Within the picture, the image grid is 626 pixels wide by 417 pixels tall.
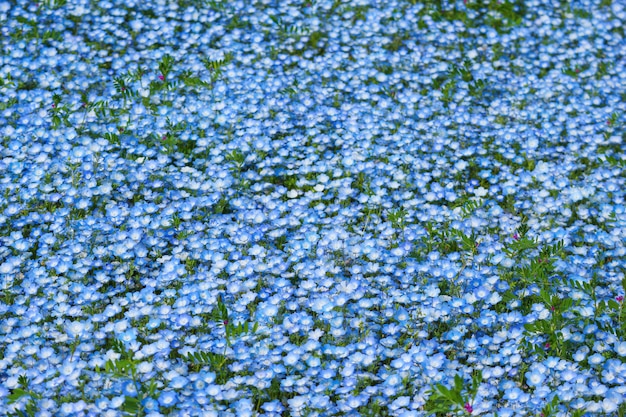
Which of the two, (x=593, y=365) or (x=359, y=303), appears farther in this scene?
(x=359, y=303)

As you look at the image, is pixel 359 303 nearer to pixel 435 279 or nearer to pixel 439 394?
pixel 435 279

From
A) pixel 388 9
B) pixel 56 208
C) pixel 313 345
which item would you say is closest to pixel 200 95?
pixel 56 208

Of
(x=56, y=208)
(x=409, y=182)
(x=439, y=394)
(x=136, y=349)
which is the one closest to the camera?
(x=439, y=394)

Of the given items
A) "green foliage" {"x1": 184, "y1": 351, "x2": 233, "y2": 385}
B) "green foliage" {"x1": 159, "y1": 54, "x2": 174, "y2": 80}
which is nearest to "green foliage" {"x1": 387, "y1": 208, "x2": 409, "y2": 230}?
"green foliage" {"x1": 184, "y1": 351, "x2": 233, "y2": 385}

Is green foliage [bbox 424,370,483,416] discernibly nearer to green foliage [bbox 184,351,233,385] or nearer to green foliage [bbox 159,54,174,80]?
green foliage [bbox 184,351,233,385]

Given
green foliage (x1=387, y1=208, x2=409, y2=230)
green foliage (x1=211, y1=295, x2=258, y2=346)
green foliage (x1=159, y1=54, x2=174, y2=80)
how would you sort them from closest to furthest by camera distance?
1. green foliage (x1=211, y1=295, x2=258, y2=346)
2. green foliage (x1=387, y1=208, x2=409, y2=230)
3. green foliage (x1=159, y1=54, x2=174, y2=80)

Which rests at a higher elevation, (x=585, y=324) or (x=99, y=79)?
(x=99, y=79)

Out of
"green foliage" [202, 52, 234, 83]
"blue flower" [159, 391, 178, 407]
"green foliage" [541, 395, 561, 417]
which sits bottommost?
"green foliage" [541, 395, 561, 417]

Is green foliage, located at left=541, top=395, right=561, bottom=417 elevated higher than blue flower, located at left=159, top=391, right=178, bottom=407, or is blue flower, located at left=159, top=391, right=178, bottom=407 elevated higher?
blue flower, located at left=159, top=391, right=178, bottom=407

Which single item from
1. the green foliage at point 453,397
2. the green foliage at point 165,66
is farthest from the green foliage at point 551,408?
the green foliage at point 165,66
